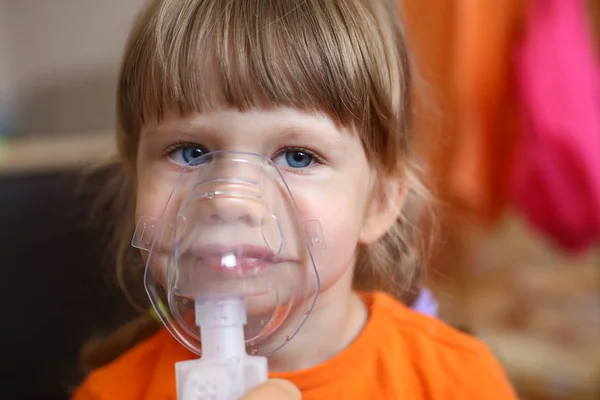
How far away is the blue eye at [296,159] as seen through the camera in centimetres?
72

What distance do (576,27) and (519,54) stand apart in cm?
12

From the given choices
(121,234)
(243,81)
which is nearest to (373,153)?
(243,81)

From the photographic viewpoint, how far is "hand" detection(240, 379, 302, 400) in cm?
53

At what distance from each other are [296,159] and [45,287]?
0.64 meters

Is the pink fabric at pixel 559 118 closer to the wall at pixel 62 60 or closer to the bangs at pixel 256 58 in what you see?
the bangs at pixel 256 58

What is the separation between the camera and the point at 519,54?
133cm

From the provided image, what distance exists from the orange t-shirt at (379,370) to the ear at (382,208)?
9 cm

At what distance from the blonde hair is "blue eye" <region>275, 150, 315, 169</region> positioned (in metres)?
0.05

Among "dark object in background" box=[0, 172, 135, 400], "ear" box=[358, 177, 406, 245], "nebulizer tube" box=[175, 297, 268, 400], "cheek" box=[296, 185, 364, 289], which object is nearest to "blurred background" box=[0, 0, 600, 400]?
"dark object in background" box=[0, 172, 135, 400]

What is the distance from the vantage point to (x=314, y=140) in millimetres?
716

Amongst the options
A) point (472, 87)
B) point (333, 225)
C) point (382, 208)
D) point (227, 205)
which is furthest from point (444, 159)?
point (227, 205)

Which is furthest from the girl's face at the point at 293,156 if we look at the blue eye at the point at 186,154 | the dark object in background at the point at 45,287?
the dark object in background at the point at 45,287

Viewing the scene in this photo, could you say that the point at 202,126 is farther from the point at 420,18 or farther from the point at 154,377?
the point at 420,18

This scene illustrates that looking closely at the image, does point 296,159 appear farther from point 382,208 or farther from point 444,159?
point 444,159
